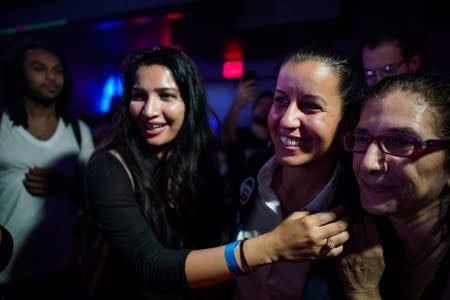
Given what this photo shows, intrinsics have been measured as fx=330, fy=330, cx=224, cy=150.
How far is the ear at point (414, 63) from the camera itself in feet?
7.38

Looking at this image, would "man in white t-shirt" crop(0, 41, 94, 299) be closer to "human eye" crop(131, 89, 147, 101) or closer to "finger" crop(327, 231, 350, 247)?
"human eye" crop(131, 89, 147, 101)

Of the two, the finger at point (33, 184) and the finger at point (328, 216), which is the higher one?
the finger at point (33, 184)

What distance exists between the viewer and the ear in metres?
2.25

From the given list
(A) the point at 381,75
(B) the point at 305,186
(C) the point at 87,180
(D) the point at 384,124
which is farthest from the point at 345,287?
(A) the point at 381,75

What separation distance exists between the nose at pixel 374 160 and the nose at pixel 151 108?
3.22ft

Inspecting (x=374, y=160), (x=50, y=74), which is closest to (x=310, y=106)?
(x=374, y=160)

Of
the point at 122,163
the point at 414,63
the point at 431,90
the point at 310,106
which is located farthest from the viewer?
the point at 414,63

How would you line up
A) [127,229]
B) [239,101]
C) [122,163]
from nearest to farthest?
[127,229]
[122,163]
[239,101]

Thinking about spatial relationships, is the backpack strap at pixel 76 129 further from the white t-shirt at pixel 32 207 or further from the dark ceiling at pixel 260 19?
the dark ceiling at pixel 260 19

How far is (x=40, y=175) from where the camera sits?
185 cm

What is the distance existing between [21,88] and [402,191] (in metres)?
2.13

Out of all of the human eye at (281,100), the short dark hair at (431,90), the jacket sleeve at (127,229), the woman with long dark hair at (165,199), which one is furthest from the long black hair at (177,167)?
the short dark hair at (431,90)

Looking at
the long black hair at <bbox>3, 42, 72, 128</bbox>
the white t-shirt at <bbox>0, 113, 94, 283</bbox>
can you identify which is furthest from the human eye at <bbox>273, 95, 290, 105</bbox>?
the long black hair at <bbox>3, 42, 72, 128</bbox>

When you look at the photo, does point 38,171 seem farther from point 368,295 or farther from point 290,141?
point 368,295
